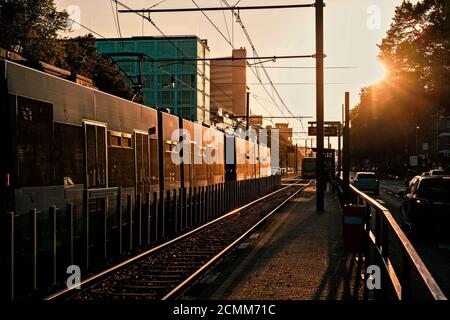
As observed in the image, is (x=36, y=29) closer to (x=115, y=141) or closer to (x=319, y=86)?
(x=319, y=86)

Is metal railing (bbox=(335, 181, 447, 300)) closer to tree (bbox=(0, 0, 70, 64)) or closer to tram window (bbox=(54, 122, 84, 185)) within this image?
tram window (bbox=(54, 122, 84, 185))

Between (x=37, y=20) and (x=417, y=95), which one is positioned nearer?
(x=417, y=95)

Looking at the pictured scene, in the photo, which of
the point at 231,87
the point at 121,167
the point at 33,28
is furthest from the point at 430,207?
the point at 231,87

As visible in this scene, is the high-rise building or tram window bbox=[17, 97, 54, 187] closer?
tram window bbox=[17, 97, 54, 187]

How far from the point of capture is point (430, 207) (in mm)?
15883

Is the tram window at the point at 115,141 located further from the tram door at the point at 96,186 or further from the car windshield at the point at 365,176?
the car windshield at the point at 365,176

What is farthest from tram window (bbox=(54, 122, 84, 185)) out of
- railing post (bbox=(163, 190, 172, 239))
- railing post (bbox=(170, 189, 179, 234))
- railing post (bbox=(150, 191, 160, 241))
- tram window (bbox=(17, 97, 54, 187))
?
railing post (bbox=(170, 189, 179, 234))

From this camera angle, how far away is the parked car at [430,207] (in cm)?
1577

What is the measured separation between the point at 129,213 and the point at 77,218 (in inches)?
75.4

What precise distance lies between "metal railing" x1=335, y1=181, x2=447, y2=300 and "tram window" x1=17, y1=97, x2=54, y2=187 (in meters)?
5.23

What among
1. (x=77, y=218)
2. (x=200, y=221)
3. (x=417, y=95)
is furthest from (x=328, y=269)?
(x=417, y=95)

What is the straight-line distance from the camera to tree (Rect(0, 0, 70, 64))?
48344 millimetres

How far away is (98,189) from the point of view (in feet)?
43.4
